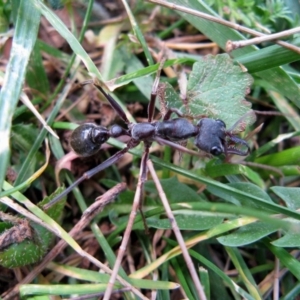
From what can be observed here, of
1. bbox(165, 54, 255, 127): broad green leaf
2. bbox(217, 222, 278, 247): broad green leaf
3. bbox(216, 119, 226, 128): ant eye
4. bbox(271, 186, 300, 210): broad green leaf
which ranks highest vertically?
bbox(165, 54, 255, 127): broad green leaf

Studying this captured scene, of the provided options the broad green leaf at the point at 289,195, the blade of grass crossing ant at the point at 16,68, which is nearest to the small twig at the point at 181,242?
the broad green leaf at the point at 289,195

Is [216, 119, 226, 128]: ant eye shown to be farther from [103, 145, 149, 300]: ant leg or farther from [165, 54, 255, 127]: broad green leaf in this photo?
[103, 145, 149, 300]: ant leg

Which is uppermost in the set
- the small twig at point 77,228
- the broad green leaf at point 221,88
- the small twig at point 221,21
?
the small twig at point 221,21

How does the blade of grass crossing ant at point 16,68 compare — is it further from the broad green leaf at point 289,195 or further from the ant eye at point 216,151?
the broad green leaf at point 289,195

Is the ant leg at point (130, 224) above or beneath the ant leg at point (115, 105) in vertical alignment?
beneath

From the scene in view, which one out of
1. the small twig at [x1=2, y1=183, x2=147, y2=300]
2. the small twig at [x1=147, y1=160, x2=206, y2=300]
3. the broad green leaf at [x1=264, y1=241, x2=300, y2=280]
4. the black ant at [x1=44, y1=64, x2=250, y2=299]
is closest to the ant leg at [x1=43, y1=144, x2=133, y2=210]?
the black ant at [x1=44, y1=64, x2=250, y2=299]

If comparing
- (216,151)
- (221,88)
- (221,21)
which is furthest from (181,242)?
(221,21)

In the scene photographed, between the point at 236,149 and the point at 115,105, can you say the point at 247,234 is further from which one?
the point at 115,105
